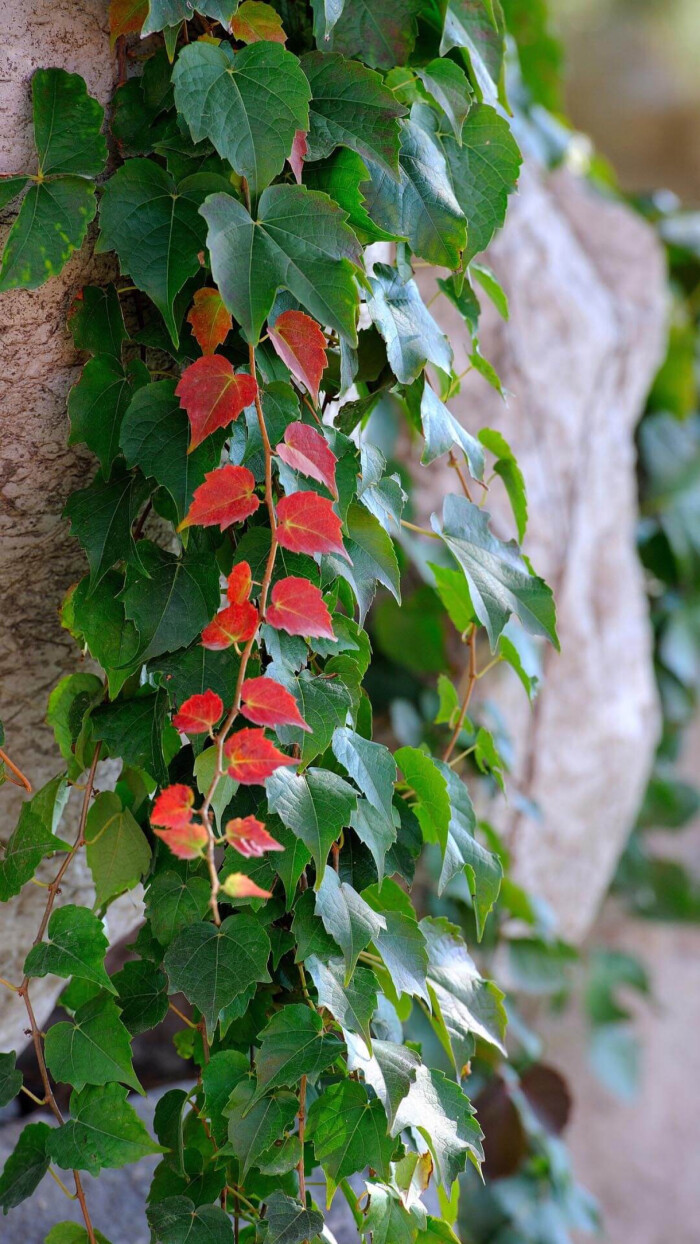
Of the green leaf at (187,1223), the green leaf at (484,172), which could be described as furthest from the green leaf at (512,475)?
the green leaf at (187,1223)

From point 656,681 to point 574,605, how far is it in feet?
1.91

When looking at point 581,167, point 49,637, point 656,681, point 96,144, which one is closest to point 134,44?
point 96,144

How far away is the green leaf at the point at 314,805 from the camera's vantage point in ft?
1.77

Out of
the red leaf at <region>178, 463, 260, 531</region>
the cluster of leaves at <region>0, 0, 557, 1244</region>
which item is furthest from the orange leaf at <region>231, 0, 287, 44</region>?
the red leaf at <region>178, 463, 260, 531</region>

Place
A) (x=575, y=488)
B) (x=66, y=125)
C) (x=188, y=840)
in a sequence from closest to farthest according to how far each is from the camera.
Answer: (x=188, y=840)
(x=66, y=125)
(x=575, y=488)

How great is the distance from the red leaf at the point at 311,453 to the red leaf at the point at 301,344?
0.03 metres

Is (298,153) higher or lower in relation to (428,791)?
higher

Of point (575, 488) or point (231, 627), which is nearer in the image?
point (231, 627)

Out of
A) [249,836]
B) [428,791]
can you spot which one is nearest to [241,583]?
[249,836]

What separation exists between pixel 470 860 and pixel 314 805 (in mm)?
173

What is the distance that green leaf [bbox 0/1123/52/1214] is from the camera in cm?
61

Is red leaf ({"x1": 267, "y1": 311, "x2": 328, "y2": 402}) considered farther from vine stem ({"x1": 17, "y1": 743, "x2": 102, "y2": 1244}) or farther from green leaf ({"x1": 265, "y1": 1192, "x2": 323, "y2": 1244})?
green leaf ({"x1": 265, "y1": 1192, "x2": 323, "y2": 1244})

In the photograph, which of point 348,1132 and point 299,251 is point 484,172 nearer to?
point 299,251

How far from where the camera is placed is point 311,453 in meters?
0.54
